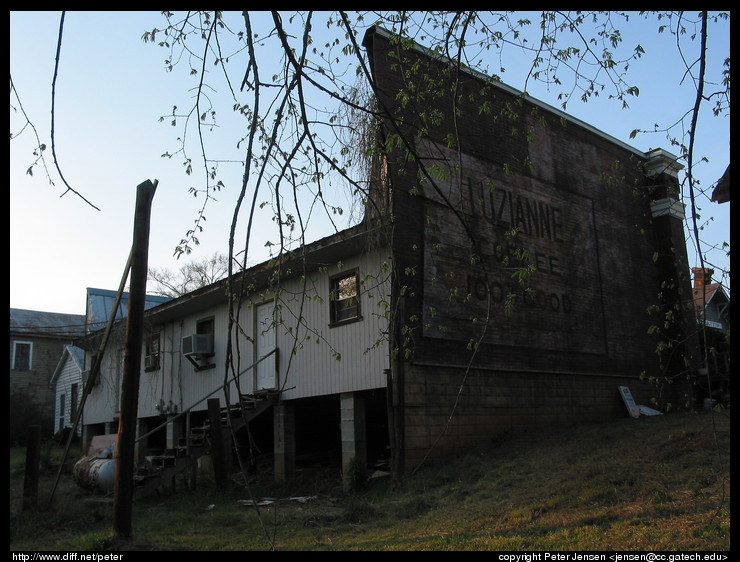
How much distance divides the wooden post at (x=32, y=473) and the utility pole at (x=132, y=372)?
3576mm

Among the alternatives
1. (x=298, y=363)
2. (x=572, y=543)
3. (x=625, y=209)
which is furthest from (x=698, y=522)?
(x=625, y=209)

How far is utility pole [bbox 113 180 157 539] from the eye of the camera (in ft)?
27.6

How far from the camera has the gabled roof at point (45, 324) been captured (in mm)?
37938

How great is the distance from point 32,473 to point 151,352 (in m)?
11.2

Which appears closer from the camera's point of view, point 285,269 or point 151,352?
point 285,269

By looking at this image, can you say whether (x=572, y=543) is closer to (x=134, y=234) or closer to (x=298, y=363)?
(x=134, y=234)

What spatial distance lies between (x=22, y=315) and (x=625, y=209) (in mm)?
35143

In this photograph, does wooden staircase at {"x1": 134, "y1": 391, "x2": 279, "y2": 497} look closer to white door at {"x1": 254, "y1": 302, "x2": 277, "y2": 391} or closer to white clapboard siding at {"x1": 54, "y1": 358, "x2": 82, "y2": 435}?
white door at {"x1": 254, "y1": 302, "x2": 277, "y2": 391}

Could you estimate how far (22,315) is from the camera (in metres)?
40.2

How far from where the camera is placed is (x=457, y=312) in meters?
14.6

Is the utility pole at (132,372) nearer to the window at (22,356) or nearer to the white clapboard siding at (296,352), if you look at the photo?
the white clapboard siding at (296,352)

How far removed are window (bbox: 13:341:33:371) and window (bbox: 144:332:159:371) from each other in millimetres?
17777

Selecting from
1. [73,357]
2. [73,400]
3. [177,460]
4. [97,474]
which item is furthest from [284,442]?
[73,357]

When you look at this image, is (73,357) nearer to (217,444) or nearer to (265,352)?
(265,352)
